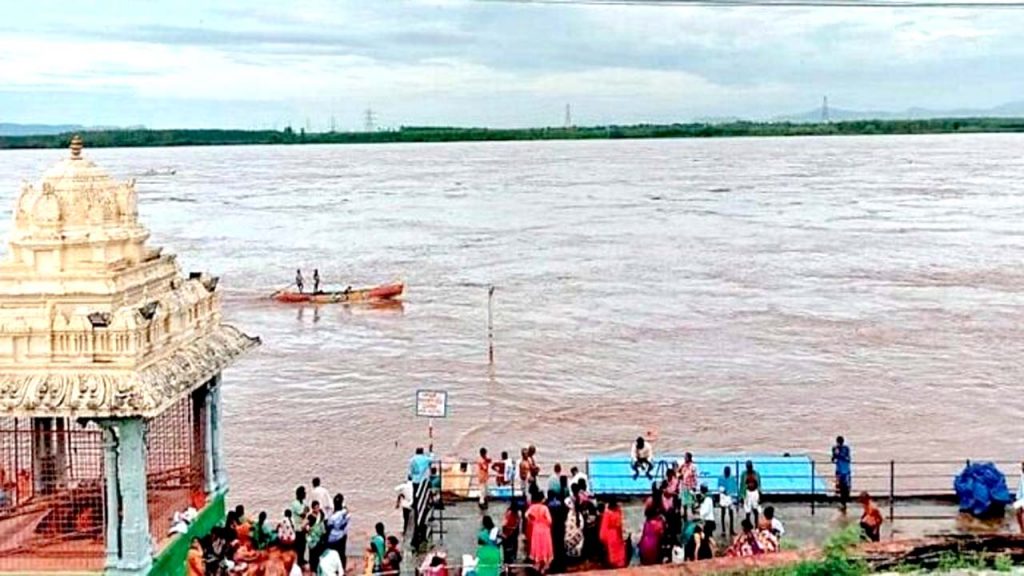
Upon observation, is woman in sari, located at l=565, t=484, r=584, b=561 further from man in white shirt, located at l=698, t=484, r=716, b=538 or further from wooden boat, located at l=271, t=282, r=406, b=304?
wooden boat, located at l=271, t=282, r=406, b=304

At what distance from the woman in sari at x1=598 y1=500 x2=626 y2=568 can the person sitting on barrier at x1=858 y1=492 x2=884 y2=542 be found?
258cm

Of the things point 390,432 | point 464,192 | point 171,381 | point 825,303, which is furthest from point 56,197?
point 464,192

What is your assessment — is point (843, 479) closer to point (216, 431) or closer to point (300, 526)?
point (300, 526)

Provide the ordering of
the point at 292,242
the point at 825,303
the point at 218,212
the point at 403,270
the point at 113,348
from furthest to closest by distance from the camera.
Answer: the point at 218,212 → the point at 292,242 → the point at 403,270 → the point at 825,303 → the point at 113,348

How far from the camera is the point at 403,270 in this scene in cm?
5616

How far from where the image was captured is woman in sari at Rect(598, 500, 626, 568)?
42.7 feet

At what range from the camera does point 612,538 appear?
42.8 feet

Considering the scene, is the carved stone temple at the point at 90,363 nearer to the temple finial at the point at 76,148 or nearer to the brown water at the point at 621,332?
the temple finial at the point at 76,148

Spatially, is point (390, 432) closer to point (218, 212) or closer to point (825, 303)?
point (825, 303)

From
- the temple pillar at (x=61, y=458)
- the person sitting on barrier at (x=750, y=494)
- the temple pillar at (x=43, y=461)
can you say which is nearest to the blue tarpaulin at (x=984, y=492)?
the person sitting on barrier at (x=750, y=494)

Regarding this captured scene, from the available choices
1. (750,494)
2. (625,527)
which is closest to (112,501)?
(625,527)

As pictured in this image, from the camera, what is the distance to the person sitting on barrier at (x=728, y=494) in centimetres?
1465

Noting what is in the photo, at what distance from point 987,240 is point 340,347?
38241 millimetres

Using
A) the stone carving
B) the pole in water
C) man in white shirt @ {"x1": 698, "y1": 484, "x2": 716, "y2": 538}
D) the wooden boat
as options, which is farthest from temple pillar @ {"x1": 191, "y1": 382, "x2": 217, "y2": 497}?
the wooden boat
